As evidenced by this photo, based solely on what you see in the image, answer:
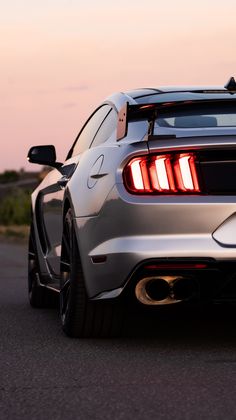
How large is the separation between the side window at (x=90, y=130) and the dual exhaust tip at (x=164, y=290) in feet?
5.57

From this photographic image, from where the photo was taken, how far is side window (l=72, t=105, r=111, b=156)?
27.4ft

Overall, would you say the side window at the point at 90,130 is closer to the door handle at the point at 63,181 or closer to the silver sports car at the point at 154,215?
the door handle at the point at 63,181

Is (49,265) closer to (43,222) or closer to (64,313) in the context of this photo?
(43,222)

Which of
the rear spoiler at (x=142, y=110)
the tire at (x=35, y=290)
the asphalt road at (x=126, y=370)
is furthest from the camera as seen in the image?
the tire at (x=35, y=290)

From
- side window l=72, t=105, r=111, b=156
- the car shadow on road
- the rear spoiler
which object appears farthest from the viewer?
side window l=72, t=105, r=111, b=156

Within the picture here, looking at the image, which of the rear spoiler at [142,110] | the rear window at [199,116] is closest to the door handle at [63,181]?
the rear spoiler at [142,110]

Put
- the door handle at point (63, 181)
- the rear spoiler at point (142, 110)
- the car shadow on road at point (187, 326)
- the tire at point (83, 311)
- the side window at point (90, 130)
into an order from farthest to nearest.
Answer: the side window at point (90, 130) < the door handle at point (63, 181) < the car shadow on road at point (187, 326) < the tire at point (83, 311) < the rear spoiler at point (142, 110)

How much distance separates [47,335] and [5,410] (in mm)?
2669

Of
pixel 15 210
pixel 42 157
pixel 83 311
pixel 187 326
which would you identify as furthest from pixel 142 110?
pixel 15 210

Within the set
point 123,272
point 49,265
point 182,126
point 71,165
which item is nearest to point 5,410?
point 123,272

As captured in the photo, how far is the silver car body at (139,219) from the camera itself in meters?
6.66

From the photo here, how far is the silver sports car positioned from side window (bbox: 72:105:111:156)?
703mm

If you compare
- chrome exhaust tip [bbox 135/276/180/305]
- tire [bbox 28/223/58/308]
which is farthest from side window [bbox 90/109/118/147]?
tire [bbox 28/223/58/308]

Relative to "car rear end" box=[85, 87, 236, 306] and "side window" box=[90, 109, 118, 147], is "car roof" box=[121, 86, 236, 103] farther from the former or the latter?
"car rear end" box=[85, 87, 236, 306]
